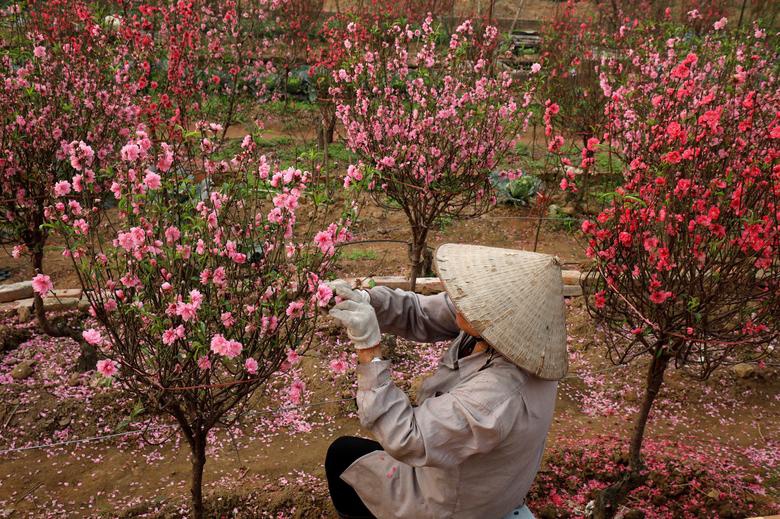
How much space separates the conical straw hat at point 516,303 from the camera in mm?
2162

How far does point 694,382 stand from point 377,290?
328 centimetres

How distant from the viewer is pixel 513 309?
2.21 meters

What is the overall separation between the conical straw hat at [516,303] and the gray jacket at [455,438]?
99 millimetres

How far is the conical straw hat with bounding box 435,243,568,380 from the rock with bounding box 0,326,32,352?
4.03 m

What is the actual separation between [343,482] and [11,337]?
3544 millimetres

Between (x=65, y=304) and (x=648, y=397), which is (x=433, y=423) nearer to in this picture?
(x=648, y=397)

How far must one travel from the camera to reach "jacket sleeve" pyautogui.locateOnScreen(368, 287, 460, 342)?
2.65 meters

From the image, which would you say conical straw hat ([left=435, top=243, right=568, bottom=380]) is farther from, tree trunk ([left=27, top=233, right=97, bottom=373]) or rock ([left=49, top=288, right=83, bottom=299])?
rock ([left=49, top=288, right=83, bottom=299])

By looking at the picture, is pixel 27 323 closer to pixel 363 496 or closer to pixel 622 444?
pixel 363 496

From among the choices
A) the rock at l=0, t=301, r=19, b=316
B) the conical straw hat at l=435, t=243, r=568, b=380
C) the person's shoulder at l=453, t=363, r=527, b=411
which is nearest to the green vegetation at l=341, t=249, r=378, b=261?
the rock at l=0, t=301, r=19, b=316

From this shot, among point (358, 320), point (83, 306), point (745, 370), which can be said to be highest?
point (358, 320)

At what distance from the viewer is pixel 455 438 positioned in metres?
2.08

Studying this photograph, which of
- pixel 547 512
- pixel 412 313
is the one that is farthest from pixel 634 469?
pixel 412 313

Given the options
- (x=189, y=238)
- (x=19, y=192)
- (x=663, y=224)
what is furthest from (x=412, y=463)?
(x=19, y=192)
